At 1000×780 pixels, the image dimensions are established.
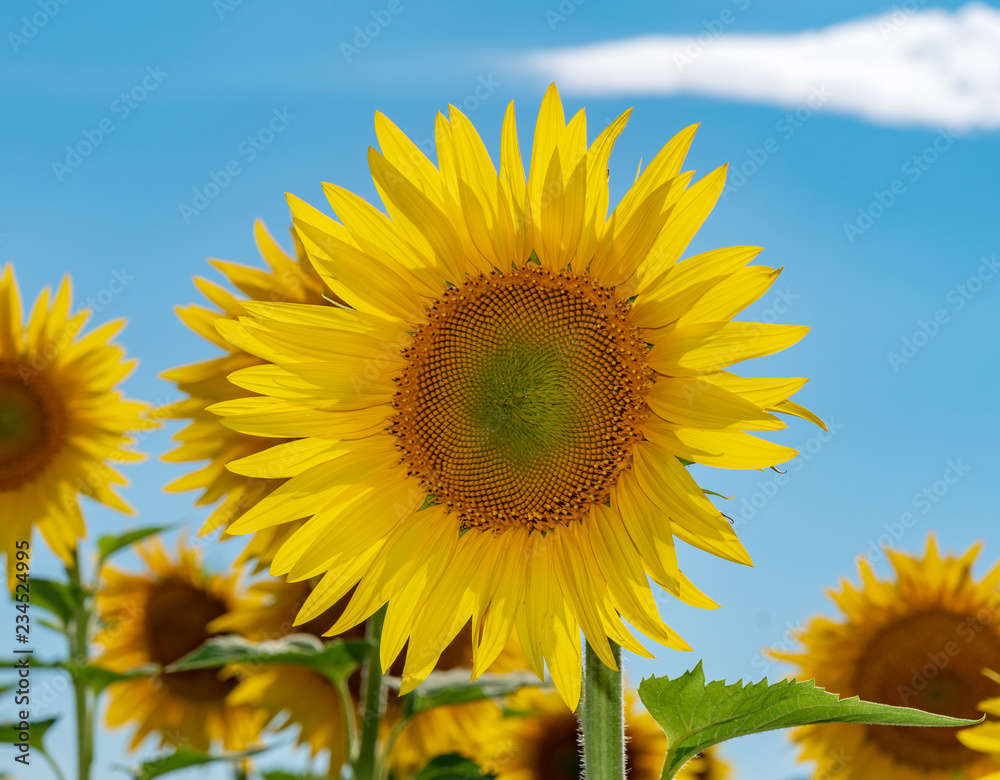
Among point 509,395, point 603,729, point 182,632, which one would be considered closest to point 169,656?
point 182,632

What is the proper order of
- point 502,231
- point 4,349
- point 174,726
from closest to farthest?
point 502,231 < point 4,349 < point 174,726

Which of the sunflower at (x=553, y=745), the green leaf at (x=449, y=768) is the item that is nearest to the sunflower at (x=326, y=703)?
the sunflower at (x=553, y=745)

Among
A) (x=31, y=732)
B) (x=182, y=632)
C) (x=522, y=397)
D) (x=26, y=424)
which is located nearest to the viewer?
(x=522, y=397)

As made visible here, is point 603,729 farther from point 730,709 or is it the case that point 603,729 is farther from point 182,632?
point 182,632

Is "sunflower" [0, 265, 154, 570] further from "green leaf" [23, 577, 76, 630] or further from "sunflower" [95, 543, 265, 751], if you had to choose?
"sunflower" [95, 543, 265, 751]

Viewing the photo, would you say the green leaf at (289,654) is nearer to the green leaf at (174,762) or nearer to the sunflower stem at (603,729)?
the green leaf at (174,762)

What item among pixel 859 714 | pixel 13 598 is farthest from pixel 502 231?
pixel 13 598

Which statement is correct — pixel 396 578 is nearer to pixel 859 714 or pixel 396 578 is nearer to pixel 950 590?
pixel 859 714
